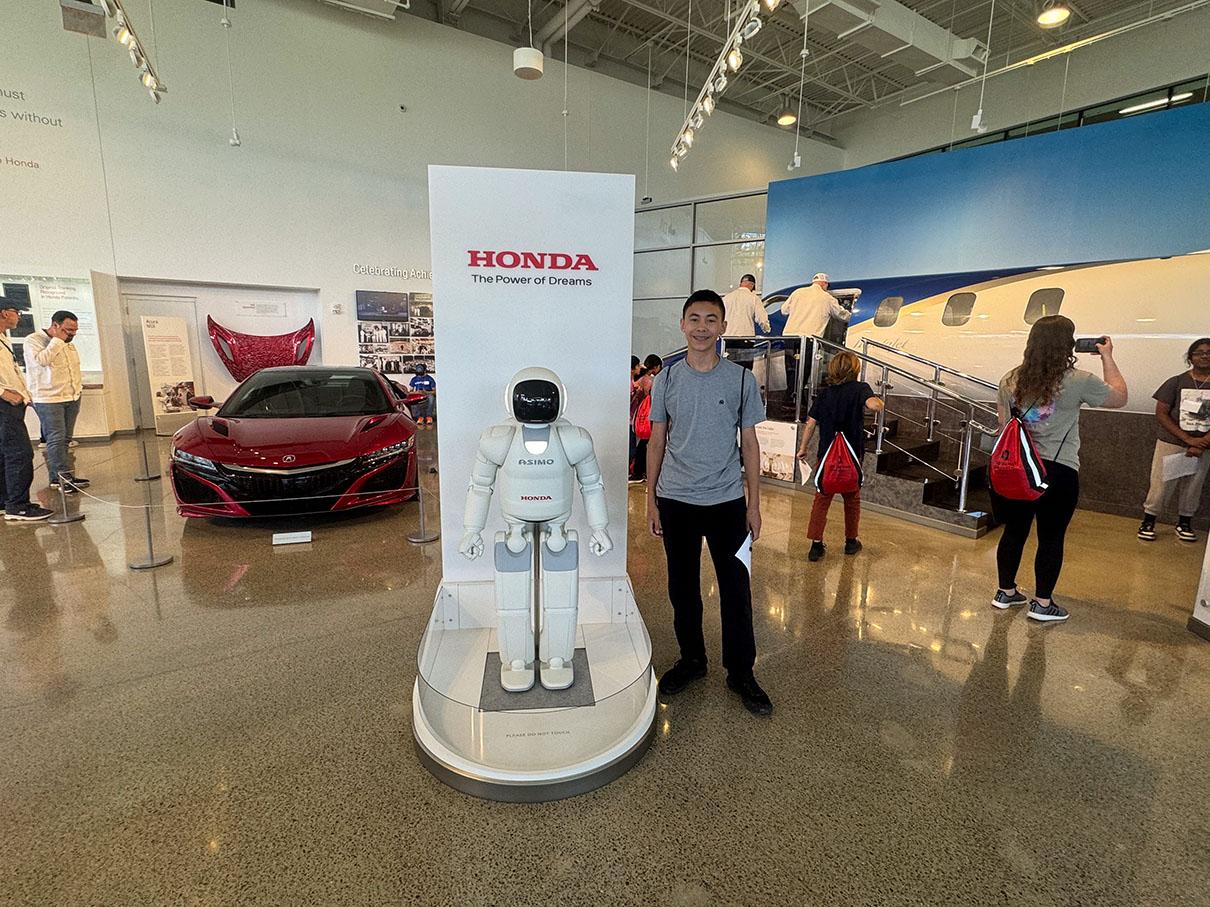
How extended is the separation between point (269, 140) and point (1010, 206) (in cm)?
1028

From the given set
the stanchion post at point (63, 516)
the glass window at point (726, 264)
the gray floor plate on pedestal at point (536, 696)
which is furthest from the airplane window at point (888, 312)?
the stanchion post at point (63, 516)

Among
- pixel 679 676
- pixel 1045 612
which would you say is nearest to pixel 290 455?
pixel 679 676

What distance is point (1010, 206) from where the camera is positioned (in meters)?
6.14

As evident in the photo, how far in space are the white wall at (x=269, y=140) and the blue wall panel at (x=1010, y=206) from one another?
530 cm

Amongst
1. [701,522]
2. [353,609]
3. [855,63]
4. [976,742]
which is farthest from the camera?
[855,63]

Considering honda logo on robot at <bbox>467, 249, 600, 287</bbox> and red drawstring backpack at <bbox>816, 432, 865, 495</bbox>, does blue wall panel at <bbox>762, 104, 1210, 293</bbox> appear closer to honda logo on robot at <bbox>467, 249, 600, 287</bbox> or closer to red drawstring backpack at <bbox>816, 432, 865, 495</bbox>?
red drawstring backpack at <bbox>816, 432, 865, 495</bbox>

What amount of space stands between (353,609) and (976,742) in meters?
3.06

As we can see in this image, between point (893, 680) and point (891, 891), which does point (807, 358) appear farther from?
point (891, 891)

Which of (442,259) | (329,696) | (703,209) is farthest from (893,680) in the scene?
(703,209)

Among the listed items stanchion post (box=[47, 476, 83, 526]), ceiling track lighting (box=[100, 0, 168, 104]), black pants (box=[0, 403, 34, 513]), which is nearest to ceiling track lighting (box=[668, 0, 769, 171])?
ceiling track lighting (box=[100, 0, 168, 104])

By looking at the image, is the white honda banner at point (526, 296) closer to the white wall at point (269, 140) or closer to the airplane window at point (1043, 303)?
the airplane window at point (1043, 303)

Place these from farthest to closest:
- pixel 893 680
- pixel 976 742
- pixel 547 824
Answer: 1. pixel 893 680
2. pixel 976 742
3. pixel 547 824

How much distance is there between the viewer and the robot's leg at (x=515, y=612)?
2.29 metres

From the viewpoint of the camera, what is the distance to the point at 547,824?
1.82 metres
